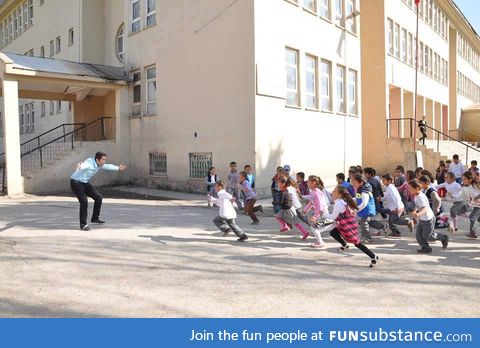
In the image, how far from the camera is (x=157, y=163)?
1958 centimetres

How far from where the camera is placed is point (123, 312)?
4699mm

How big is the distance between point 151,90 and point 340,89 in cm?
835

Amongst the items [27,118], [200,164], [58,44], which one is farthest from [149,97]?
[27,118]

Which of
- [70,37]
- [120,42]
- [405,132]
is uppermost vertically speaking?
[70,37]

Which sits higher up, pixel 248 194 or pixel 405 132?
pixel 405 132

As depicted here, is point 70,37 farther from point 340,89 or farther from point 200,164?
point 340,89

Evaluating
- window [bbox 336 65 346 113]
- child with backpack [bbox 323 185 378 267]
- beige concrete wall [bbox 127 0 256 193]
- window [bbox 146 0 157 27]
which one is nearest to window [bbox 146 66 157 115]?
beige concrete wall [bbox 127 0 256 193]

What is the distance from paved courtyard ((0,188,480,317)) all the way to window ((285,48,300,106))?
8645 millimetres

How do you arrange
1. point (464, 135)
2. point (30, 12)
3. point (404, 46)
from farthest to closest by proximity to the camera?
point (464, 135) → point (30, 12) → point (404, 46)

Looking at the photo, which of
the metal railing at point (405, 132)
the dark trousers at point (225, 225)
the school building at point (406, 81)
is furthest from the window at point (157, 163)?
the metal railing at point (405, 132)

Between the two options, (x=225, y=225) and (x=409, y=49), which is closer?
(x=225, y=225)

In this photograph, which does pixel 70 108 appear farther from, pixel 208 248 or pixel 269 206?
pixel 208 248

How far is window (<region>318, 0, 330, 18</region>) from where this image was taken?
1933 cm

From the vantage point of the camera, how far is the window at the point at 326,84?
19.6 m
